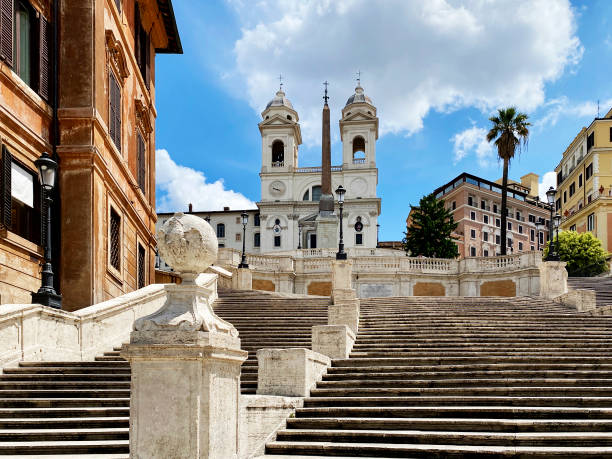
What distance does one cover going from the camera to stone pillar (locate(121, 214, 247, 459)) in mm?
5504

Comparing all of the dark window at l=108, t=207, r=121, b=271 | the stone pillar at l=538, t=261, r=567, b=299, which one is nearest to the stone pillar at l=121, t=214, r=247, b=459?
the dark window at l=108, t=207, r=121, b=271

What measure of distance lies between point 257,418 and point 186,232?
11.7ft

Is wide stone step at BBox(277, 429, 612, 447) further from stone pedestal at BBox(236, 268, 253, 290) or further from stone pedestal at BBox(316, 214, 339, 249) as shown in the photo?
stone pedestal at BBox(316, 214, 339, 249)

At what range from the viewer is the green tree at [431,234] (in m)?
60.3

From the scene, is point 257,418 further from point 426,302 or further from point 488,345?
point 426,302

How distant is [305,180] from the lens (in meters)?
98.4

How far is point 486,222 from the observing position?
10156 cm

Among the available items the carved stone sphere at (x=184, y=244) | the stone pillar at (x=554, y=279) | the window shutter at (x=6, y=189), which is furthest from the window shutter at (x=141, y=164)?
the carved stone sphere at (x=184, y=244)

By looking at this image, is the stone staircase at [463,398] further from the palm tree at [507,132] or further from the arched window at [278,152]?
the arched window at [278,152]

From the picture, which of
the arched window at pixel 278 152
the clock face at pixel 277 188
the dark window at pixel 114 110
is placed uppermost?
the arched window at pixel 278 152

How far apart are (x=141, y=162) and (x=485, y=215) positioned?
83.3 meters

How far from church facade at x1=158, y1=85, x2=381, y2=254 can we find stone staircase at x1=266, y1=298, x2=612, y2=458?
77600 millimetres

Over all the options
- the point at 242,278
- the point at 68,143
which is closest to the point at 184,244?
the point at 68,143

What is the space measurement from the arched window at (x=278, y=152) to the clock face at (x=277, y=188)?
3.37 m
